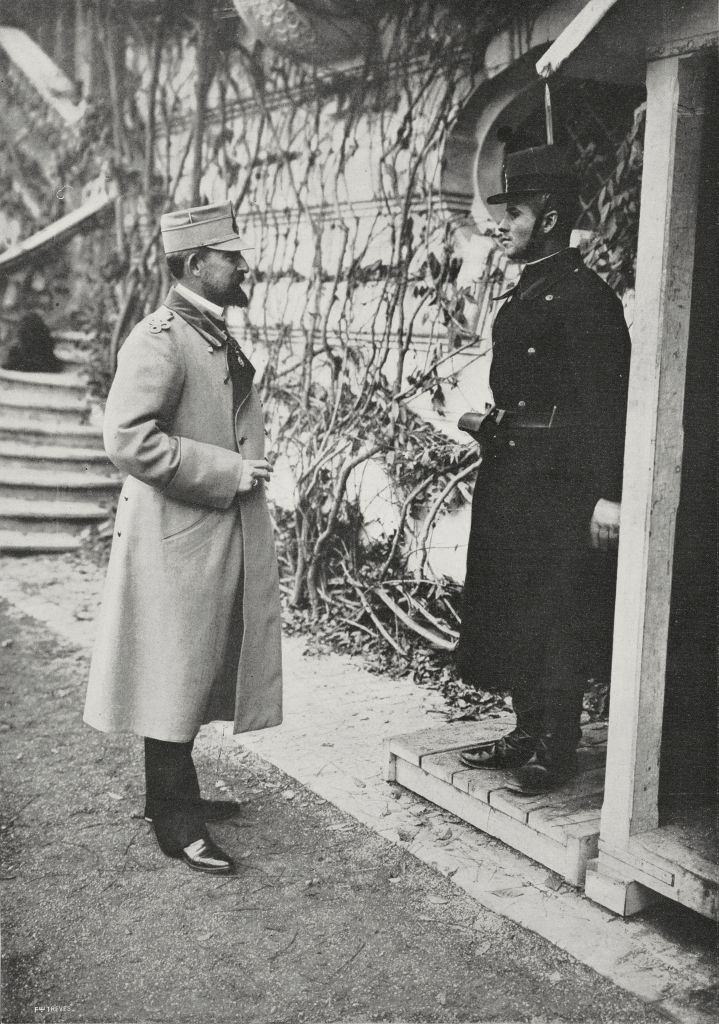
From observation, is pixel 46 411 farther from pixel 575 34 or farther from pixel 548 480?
pixel 575 34

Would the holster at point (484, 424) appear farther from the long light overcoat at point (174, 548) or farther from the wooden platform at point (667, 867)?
the wooden platform at point (667, 867)

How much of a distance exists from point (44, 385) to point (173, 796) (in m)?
6.71

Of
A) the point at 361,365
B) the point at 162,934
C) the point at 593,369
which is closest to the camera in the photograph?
the point at 162,934

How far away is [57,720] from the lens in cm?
470

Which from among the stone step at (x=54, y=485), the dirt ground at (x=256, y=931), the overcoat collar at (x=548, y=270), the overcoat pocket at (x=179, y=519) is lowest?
the dirt ground at (x=256, y=931)

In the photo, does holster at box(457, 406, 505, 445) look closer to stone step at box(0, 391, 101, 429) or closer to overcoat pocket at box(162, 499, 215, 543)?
overcoat pocket at box(162, 499, 215, 543)

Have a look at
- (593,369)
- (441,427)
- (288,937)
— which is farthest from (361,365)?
(288,937)

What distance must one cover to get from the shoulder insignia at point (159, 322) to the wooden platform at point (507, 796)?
5.82ft

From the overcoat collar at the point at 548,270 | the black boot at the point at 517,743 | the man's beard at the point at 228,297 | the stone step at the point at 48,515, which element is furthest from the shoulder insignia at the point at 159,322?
the stone step at the point at 48,515

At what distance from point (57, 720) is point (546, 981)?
2.77m

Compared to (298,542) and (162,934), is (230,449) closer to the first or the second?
(162,934)

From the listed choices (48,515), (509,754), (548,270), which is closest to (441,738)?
(509,754)

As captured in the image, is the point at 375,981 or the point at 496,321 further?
the point at 496,321

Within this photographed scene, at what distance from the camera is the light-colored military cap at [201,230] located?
3.25 metres
